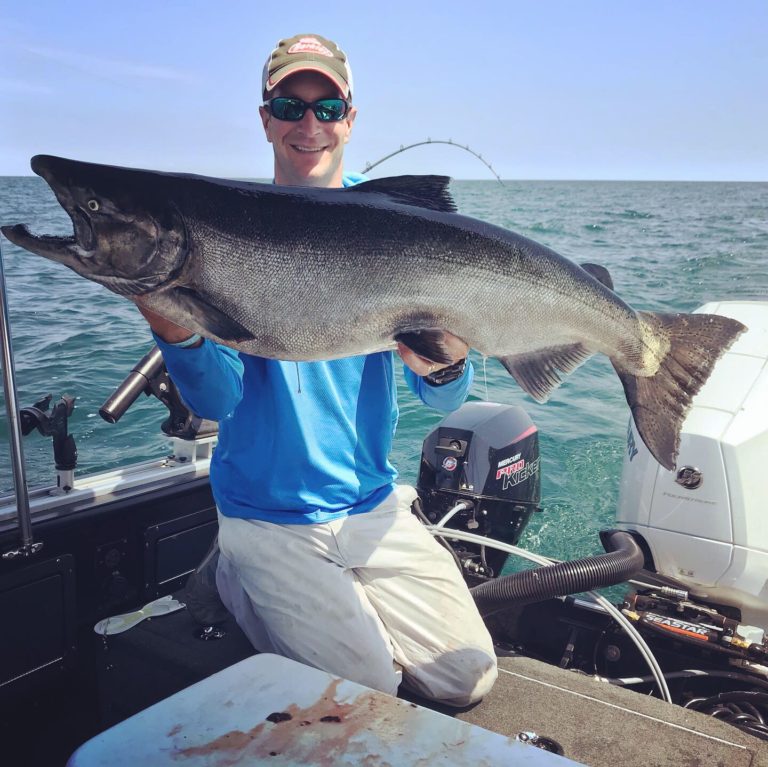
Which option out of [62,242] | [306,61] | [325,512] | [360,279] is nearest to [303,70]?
[306,61]

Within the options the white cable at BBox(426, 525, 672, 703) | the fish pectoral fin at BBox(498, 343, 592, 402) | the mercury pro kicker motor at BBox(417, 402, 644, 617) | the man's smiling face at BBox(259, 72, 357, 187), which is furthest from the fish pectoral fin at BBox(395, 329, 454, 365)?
the mercury pro kicker motor at BBox(417, 402, 644, 617)

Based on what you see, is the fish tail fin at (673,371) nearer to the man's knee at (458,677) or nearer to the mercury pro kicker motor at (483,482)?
the man's knee at (458,677)

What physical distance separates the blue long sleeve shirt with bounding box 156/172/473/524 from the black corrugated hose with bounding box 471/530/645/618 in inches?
30.8

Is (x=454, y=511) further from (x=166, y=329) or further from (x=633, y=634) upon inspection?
(x=166, y=329)

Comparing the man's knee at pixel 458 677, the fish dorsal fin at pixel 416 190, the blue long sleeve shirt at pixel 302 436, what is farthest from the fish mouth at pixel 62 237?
Answer: the man's knee at pixel 458 677

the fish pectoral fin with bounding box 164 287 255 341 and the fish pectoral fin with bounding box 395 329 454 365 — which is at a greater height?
the fish pectoral fin with bounding box 164 287 255 341

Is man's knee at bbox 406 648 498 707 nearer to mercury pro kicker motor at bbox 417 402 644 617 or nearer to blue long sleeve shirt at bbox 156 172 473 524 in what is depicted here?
blue long sleeve shirt at bbox 156 172 473 524

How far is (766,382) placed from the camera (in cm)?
418

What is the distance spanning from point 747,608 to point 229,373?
2.95 meters

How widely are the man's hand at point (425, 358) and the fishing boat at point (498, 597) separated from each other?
113 centimetres

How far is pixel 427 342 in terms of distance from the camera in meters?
2.61

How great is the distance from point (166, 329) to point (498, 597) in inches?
83.0

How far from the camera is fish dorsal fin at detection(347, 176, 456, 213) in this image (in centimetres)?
248

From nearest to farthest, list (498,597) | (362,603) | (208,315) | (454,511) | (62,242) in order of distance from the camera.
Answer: (62,242) < (208,315) < (362,603) < (498,597) < (454,511)
